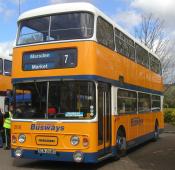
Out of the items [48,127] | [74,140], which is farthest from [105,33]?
[74,140]

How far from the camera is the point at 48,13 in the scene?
13.2m

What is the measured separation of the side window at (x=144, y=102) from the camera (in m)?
18.0

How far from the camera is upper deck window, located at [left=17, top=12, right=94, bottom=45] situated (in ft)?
41.5

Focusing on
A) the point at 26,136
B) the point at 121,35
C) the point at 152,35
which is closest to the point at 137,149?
the point at 121,35

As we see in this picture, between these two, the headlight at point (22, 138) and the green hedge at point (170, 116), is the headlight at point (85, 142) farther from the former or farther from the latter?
the green hedge at point (170, 116)

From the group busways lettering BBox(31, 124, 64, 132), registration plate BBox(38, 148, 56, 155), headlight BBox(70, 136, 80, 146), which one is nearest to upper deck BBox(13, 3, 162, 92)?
busways lettering BBox(31, 124, 64, 132)

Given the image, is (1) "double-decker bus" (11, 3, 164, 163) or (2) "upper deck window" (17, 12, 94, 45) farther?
(2) "upper deck window" (17, 12, 94, 45)

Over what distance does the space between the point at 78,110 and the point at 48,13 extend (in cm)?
295

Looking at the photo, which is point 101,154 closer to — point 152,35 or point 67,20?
point 67,20

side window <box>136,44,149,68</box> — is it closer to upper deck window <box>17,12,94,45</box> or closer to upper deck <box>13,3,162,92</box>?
upper deck <box>13,3,162,92</box>

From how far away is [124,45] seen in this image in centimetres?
1586

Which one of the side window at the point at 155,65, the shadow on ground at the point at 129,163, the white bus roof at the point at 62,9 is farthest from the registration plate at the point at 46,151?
the side window at the point at 155,65

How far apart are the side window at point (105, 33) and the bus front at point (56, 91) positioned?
437mm

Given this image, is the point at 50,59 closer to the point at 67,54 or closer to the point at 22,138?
the point at 67,54
